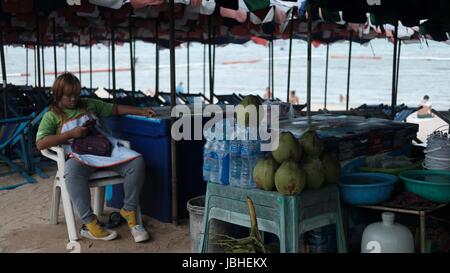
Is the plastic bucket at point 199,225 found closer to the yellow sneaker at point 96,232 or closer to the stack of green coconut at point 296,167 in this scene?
the stack of green coconut at point 296,167

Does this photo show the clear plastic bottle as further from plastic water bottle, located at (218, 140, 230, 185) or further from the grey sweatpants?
the grey sweatpants

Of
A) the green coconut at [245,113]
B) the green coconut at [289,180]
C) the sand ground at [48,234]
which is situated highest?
the green coconut at [245,113]

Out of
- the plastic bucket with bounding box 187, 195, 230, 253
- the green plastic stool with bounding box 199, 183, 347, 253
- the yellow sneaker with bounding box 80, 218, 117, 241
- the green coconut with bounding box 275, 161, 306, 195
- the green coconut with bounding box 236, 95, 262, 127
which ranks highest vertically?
the green coconut with bounding box 236, 95, 262, 127

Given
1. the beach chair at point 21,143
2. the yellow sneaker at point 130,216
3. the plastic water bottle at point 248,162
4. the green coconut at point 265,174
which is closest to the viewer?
the green coconut at point 265,174

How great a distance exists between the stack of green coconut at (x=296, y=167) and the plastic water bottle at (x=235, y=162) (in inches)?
4.4

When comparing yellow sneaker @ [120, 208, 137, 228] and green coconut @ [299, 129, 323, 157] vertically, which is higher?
green coconut @ [299, 129, 323, 157]

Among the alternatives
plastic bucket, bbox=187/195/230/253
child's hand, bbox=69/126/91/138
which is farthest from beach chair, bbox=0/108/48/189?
plastic bucket, bbox=187/195/230/253

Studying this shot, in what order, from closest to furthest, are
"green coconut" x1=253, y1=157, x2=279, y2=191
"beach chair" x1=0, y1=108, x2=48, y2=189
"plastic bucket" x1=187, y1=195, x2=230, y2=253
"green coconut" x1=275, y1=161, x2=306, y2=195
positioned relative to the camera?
"green coconut" x1=275, y1=161, x2=306, y2=195, "green coconut" x1=253, y1=157, x2=279, y2=191, "plastic bucket" x1=187, y1=195, x2=230, y2=253, "beach chair" x1=0, y1=108, x2=48, y2=189

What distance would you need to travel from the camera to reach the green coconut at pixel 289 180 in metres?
2.70

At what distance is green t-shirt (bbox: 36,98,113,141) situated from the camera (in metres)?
4.03

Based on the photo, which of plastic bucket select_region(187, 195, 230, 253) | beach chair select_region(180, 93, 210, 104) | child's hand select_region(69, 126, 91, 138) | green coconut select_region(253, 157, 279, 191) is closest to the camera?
green coconut select_region(253, 157, 279, 191)

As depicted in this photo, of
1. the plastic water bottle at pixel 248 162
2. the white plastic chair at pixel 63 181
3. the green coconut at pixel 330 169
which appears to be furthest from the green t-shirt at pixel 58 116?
the green coconut at pixel 330 169

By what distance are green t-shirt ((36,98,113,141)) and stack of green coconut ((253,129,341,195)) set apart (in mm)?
1886
